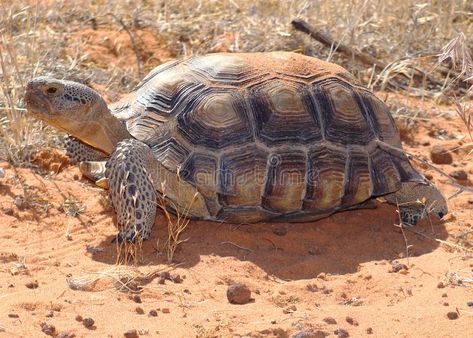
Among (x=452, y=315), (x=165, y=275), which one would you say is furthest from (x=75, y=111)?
(x=452, y=315)

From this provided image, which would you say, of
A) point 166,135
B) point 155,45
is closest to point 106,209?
point 166,135

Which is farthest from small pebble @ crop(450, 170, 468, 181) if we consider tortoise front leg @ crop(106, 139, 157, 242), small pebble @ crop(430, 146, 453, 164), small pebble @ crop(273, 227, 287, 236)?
tortoise front leg @ crop(106, 139, 157, 242)

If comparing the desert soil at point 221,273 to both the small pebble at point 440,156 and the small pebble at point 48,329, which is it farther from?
the small pebble at point 440,156

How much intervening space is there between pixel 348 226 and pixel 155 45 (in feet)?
12.7

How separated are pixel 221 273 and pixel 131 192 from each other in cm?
80

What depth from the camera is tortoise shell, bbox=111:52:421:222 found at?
572 centimetres

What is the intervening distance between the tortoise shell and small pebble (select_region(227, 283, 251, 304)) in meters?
1.04

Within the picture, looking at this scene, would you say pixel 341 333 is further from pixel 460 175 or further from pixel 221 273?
pixel 460 175

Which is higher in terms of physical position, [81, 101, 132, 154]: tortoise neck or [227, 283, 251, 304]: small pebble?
[81, 101, 132, 154]: tortoise neck

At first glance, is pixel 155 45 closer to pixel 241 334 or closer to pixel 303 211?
pixel 303 211

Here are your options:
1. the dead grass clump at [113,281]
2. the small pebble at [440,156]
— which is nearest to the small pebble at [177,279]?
the dead grass clump at [113,281]

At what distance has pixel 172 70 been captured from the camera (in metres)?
6.23

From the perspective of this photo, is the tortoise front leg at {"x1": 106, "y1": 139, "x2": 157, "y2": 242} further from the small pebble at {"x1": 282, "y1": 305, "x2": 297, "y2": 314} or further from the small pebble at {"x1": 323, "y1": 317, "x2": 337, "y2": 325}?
the small pebble at {"x1": 323, "y1": 317, "x2": 337, "y2": 325}

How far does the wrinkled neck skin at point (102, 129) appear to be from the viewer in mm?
5961
